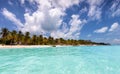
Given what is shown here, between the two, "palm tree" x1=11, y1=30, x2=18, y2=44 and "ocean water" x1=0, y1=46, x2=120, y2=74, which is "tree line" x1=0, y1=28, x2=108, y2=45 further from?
"ocean water" x1=0, y1=46, x2=120, y2=74

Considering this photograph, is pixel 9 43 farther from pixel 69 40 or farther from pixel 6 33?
pixel 69 40

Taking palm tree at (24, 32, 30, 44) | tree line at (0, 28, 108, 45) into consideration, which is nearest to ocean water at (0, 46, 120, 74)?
tree line at (0, 28, 108, 45)

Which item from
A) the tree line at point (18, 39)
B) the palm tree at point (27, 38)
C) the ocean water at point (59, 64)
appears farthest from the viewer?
the palm tree at point (27, 38)

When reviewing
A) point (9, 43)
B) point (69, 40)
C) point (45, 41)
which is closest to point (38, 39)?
point (45, 41)

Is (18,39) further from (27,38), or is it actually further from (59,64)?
(59,64)

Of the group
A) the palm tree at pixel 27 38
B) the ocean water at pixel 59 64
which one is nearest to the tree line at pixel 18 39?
the palm tree at pixel 27 38

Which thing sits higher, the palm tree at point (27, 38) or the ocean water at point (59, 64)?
the palm tree at point (27, 38)

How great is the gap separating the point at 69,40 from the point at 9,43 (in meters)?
71.8

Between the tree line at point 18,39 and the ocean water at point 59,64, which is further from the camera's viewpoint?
the tree line at point 18,39

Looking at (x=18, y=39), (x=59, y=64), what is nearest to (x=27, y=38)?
(x=18, y=39)

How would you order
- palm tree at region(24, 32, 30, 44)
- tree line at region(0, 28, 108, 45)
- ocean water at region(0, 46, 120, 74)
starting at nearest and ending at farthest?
ocean water at region(0, 46, 120, 74) < tree line at region(0, 28, 108, 45) < palm tree at region(24, 32, 30, 44)

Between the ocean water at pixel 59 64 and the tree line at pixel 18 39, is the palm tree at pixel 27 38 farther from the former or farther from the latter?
the ocean water at pixel 59 64

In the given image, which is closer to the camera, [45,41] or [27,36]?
[27,36]

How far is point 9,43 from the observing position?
224 feet
